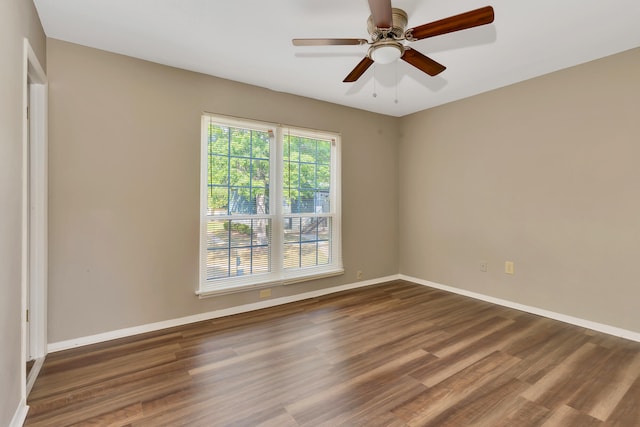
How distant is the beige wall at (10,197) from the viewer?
1.50m

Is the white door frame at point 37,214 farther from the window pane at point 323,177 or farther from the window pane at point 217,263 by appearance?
the window pane at point 323,177

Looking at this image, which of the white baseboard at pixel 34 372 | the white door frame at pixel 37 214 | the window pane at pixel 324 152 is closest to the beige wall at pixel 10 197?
the white baseboard at pixel 34 372

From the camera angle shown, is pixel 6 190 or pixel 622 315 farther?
pixel 622 315

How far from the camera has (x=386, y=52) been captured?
6.81ft

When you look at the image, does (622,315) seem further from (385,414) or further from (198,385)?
(198,385)

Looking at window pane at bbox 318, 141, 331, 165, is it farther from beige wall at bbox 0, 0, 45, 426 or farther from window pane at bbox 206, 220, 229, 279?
beige wall at bbox 0, 0, 45, 426

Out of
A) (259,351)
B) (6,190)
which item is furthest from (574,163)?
(6,190)

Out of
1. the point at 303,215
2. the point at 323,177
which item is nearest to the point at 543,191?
the point at 323,177

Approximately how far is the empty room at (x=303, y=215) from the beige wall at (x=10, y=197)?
2 cm

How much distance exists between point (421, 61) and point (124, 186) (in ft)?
8.81

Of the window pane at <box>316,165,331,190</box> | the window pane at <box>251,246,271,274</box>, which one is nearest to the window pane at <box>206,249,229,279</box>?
the window pane at <box>251,246,271,274</box>

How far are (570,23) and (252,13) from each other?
2.36 meters

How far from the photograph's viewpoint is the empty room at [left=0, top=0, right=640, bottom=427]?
1893 mm

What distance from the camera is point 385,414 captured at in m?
1.79
